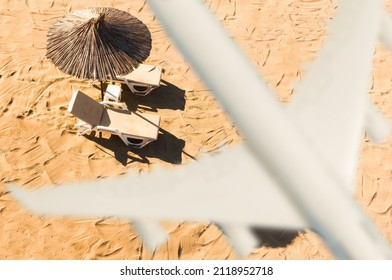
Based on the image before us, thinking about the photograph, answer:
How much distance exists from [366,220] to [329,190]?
0.90 meters

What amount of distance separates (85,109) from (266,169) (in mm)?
4078

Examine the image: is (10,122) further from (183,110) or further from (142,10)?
(142,10)

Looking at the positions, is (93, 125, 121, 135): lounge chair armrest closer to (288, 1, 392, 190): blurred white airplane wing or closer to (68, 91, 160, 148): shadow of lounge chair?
(68, 91, 160, 148): shadow of lounge chair

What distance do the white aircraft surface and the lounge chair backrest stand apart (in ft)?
4.37

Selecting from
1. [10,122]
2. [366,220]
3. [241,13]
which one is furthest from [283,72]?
[10,122]

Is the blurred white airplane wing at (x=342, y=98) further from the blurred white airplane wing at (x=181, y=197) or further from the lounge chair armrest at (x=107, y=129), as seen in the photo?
the lounge chair armrest at (x=107, y=129)

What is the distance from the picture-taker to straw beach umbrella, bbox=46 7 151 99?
704cm

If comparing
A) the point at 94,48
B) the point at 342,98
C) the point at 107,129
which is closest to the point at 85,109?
the point at 107,129

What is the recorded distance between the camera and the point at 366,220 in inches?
287

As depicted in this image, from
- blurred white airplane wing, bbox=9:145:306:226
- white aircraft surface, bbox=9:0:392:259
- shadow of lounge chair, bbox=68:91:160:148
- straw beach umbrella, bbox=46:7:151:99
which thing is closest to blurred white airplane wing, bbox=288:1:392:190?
white aircraft surface, bbox=9:0:392:259

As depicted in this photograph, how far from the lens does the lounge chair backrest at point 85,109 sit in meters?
7.26

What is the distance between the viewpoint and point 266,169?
7.92m

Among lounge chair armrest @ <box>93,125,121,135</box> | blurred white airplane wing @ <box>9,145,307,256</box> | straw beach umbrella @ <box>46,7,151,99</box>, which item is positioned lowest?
blurred white airplane wing @ <box>9,145,307,256</box>

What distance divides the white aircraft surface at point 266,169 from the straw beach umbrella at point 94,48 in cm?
225
